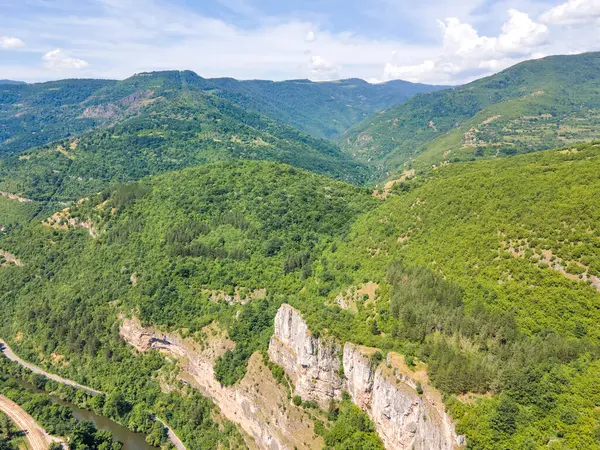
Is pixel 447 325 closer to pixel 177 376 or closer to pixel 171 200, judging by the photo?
pixel 177 376

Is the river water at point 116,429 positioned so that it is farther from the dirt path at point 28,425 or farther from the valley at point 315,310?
the dirt path at point 28,425

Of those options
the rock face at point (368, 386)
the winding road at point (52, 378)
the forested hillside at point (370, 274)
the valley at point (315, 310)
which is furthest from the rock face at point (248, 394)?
the winding road at point (52, 378)

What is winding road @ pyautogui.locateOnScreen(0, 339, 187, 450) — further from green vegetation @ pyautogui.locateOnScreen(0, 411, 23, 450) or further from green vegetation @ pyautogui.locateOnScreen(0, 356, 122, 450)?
green vegetation @ pyautogui.locateOnScreen(0, 411, 23, 450)

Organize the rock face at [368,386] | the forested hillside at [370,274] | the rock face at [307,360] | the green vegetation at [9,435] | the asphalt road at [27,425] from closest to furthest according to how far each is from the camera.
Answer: the forested hillside at [370,274] → the rock face at [368,386] → the rock face at [307,360] → the green vegetation at [9,435] → the asphalt road at [27,425]

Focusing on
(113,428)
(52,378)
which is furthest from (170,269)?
(52,378)

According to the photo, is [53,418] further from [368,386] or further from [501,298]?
[501,298]
